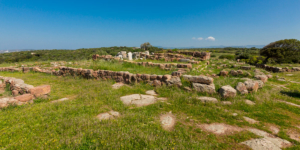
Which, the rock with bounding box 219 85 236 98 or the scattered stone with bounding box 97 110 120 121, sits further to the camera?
the rock with bounding box 219 85 236 98

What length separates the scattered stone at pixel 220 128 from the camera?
3613 millimetres

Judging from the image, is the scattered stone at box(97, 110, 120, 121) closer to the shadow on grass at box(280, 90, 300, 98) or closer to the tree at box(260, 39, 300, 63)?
the shadow on grass at box(280, 90, 300, 98)

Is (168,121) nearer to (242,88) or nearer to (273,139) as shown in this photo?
(273,139)

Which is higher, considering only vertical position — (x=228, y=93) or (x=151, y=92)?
(x=228, y=93)

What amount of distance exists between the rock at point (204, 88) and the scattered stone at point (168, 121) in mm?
2611

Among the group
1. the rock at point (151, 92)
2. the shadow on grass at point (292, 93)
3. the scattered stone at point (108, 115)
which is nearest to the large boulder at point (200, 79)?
the rock at point (151, 92)

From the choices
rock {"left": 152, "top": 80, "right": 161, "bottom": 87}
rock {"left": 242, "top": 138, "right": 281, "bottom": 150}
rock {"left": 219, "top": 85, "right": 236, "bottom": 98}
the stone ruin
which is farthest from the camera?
rock {"left": 152, "top": 80, "right": 161, "bottom": 87}

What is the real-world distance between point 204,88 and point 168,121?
3.15 m

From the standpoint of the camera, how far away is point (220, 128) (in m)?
3.75

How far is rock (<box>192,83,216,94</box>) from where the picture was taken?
20.1ft

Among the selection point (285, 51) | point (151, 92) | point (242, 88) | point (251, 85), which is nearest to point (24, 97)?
point (151, 92)

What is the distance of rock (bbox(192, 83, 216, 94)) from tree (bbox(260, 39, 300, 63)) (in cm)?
2442

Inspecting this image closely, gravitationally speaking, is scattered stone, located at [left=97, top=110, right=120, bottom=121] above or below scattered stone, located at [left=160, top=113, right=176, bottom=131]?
above

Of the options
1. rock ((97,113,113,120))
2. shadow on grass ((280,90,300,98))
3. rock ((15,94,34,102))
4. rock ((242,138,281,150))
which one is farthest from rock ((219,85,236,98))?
rock ((15,94,34,102))
